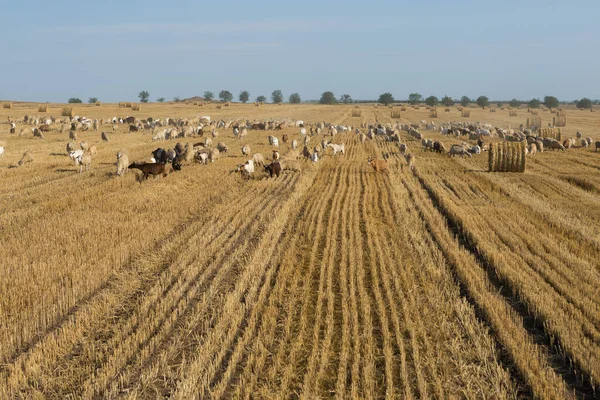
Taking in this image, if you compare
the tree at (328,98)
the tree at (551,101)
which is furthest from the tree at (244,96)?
the tree at (551,101)

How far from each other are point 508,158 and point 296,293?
18.3 metres

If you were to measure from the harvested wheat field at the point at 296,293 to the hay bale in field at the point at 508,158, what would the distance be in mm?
5801

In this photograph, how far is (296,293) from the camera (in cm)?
926

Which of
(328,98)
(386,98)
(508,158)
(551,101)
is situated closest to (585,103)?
(551,101)

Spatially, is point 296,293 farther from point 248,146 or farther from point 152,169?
point 248,146

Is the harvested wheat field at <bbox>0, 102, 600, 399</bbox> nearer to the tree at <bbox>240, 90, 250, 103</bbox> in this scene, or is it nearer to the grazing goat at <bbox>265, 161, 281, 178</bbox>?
the grazing goat at <bbox>265, 161, 281, 178</bbox>

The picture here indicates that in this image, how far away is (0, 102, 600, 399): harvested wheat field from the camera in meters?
6.51

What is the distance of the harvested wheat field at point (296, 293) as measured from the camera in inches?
256

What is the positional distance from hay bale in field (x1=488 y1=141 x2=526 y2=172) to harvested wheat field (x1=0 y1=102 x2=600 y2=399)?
5801 millimetres

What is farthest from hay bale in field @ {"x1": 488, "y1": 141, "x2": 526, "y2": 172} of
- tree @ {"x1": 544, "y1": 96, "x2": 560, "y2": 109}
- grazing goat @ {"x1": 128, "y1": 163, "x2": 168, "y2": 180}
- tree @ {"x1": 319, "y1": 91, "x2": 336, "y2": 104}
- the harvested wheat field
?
tree @ {"x1": 319, "y1": 91, "x2": 336, "y2": 104}

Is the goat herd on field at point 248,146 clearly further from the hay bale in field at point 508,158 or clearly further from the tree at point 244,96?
the tree at point 244,96

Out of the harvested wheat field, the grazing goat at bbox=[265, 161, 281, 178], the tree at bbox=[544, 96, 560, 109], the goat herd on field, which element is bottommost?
the harvested wheat field

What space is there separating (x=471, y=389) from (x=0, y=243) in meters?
10.6

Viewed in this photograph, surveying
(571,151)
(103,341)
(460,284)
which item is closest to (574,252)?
(460,284)
